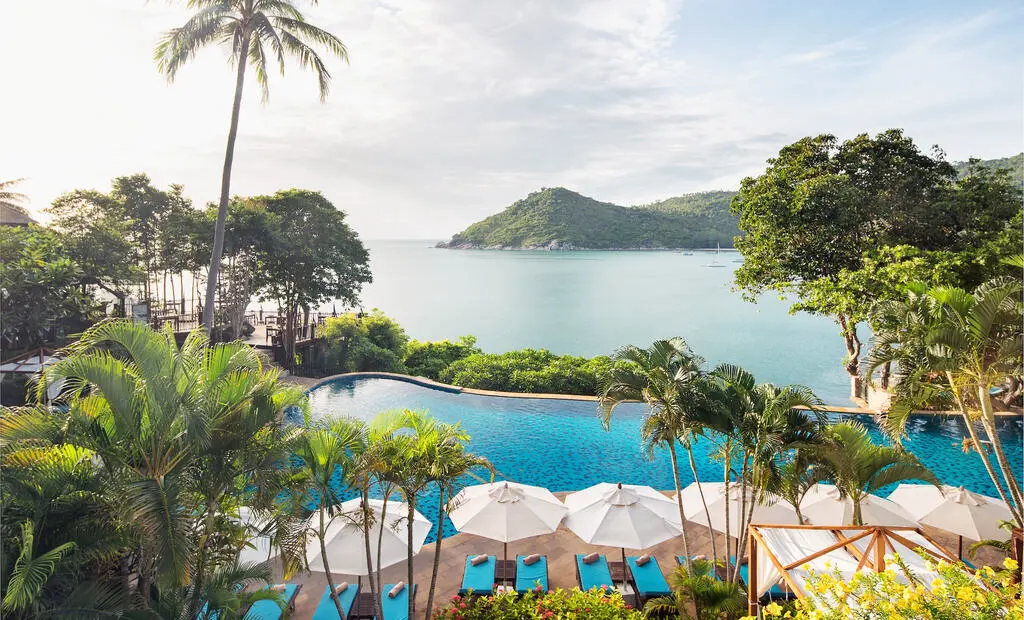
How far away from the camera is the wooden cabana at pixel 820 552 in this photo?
4.33 metres

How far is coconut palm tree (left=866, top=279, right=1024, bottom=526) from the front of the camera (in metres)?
5.37

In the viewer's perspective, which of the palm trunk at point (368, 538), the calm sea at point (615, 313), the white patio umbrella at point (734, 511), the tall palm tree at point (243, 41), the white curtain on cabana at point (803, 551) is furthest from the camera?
the calm sea at point (615, 313)

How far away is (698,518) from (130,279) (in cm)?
1730

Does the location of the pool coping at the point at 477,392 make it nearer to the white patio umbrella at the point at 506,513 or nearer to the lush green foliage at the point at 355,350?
the lush green foliage at the point at 355,350

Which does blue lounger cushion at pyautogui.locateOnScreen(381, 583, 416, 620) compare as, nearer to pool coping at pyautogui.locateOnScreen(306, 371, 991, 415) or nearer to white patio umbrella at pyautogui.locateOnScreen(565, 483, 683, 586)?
white patio umbrella at pyautogui.locateOnScreen(565, 483, 683, 586)

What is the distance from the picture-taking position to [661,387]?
6875 millimetres

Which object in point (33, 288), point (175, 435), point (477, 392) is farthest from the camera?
point (477, 392)

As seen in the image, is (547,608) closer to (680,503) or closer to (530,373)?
(680,503)

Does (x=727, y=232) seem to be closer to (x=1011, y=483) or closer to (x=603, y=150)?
(x=603, y=150)

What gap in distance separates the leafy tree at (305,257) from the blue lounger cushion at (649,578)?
54.3 ft

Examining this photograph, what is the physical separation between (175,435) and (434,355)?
1798cm

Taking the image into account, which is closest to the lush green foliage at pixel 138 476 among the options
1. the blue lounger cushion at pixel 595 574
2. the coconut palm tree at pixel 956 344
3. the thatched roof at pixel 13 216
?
the blue lounger cushion at pixel 595 574

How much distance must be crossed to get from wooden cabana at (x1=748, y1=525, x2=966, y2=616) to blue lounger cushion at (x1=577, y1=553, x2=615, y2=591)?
2.41 metres

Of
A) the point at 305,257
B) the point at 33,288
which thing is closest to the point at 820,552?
the point at 33,288
